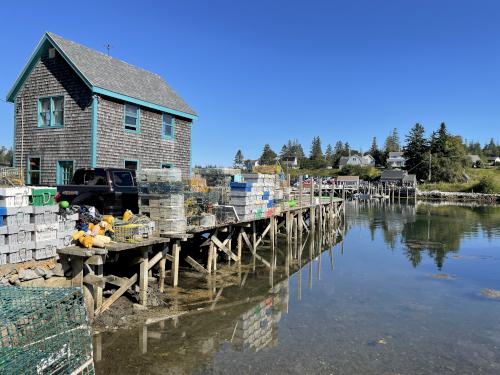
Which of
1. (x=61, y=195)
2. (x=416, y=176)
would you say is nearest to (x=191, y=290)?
(x=61, y=195)

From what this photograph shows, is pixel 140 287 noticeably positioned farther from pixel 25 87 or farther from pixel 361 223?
pixel 361 223

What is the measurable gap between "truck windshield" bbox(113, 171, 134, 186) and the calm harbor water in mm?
4780

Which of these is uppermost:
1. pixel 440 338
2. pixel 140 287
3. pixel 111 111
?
pixel 111 111

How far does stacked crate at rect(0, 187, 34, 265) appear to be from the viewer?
8562 millimetres

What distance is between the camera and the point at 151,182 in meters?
12.2

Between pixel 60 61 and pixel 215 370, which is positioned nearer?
pixel 215 370

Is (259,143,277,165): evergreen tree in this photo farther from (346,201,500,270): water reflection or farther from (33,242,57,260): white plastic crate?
(33,242,57,260): white plastic crate

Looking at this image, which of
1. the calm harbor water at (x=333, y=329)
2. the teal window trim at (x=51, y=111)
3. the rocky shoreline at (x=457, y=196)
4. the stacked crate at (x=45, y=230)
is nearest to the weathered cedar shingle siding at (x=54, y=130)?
the teal window trim at (x=51, y=111)

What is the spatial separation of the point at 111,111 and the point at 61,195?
5147 millimetres

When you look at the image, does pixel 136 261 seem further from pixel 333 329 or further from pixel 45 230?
pixel 333 329

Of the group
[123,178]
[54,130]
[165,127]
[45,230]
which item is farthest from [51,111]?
[45,230]

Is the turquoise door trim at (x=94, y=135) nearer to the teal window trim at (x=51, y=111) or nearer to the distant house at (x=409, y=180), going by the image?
the teal window trim at (x=51, y=111)

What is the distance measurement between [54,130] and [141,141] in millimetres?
3539

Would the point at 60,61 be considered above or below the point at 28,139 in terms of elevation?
above
